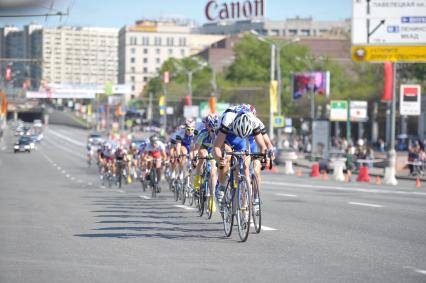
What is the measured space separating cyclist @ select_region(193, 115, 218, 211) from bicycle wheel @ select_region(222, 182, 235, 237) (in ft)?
9.79

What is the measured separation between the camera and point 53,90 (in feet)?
470

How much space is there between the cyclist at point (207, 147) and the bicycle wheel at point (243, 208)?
375 cm

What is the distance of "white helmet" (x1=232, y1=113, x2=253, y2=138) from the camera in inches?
523

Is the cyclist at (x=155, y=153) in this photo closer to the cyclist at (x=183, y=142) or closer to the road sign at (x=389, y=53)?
the cyclist at (x=183, y=142)

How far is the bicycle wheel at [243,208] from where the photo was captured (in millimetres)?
13023

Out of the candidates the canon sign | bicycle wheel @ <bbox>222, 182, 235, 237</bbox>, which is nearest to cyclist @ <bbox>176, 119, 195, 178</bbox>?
bicycle wheel @ <bbox>222, 182, 235, 237</bbox>

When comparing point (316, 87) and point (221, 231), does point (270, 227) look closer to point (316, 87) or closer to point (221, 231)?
point (221, 231)

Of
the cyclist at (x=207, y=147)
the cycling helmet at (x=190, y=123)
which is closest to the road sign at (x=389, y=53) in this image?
the cycling helmet at (x=190, y=123)

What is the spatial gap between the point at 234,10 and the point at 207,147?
42.8 meters

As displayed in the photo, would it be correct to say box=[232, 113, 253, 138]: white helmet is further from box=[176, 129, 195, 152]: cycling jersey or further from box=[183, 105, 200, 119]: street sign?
box=[183, 105, 200, 119]: street sign

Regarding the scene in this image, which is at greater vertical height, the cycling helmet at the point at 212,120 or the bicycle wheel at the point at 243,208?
the cycling helmet at the point at 212,120

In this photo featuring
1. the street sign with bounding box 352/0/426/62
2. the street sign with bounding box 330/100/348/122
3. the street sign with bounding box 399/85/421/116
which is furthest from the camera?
the street sign with bounding box 330/100/348/122

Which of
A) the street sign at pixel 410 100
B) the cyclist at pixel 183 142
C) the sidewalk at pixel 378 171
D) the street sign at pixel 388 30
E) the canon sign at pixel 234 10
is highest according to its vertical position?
the canon sign at pixel 234 10

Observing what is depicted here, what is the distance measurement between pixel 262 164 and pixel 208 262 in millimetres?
2989
